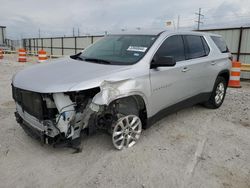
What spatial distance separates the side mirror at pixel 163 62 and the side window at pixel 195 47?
106 centimetres

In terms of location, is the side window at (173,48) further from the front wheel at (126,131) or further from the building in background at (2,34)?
the building in background at (2,34)

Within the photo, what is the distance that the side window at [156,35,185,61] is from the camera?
3.64 meters

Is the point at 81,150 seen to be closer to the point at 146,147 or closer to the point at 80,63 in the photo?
the point at 146,147

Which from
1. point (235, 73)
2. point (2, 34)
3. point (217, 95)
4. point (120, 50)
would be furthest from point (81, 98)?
point (2, 34)

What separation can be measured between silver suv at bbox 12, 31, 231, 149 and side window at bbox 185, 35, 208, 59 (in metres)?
0.02

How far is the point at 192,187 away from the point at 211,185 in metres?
0.24

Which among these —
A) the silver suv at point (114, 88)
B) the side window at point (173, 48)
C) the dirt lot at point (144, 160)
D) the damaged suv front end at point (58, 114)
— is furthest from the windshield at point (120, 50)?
the dirt lot at point (144, 160)

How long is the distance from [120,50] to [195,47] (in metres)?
1.66

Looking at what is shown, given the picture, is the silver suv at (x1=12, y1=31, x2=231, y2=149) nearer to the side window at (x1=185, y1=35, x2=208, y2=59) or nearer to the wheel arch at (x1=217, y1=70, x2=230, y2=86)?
the side window at (x1=185, y1=35, x2=208, y2=59)

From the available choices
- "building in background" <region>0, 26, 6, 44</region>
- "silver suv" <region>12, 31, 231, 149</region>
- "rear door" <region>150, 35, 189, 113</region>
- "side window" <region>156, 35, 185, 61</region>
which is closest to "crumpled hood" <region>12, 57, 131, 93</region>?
"silver suv" <region>12, 31, 231, 149</region>

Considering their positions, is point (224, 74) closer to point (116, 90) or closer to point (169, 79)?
point (169, 79)

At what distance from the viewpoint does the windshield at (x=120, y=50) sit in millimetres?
3418

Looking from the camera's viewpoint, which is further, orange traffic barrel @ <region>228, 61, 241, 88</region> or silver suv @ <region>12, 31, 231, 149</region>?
orange traffic barrel @ <region>228, 61, 241, 88</region>

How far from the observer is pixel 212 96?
201 inches
